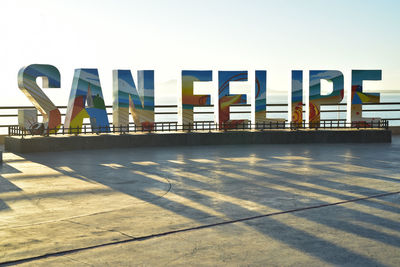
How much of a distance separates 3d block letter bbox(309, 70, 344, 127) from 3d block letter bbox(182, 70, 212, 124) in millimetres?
Answer: 5468

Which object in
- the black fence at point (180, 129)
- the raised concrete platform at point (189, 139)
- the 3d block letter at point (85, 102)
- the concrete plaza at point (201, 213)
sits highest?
the 3d block letter at point (85, 102)

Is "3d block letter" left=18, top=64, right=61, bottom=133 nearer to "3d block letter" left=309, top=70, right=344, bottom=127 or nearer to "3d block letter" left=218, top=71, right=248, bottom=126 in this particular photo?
"3d block letter" left=218, top=71, right=248, bottom=126

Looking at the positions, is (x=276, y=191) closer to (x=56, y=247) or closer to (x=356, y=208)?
(x=356, y=208)

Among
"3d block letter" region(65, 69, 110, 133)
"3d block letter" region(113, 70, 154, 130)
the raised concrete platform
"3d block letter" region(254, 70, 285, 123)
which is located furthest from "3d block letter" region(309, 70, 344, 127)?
"3d block letter" region(65, 69, 110, 133)

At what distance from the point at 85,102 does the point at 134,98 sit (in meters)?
2.32

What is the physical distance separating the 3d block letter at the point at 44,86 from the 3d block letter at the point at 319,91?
12.6 m

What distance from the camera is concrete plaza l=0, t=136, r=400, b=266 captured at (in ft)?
21.4

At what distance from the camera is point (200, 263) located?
6.18 m

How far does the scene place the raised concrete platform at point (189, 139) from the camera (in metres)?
20.7

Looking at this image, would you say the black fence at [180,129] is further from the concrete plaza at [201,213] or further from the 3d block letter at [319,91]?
the concrete plaza at [201,213]

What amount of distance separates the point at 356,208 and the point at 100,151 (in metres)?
13.4

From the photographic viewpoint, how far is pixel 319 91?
2567cm

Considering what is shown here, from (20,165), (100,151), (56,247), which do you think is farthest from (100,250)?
(100,151)

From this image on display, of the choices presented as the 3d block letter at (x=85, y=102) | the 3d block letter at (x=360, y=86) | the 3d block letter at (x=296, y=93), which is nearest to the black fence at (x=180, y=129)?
the 3d block letter at (x=85, y=102)
